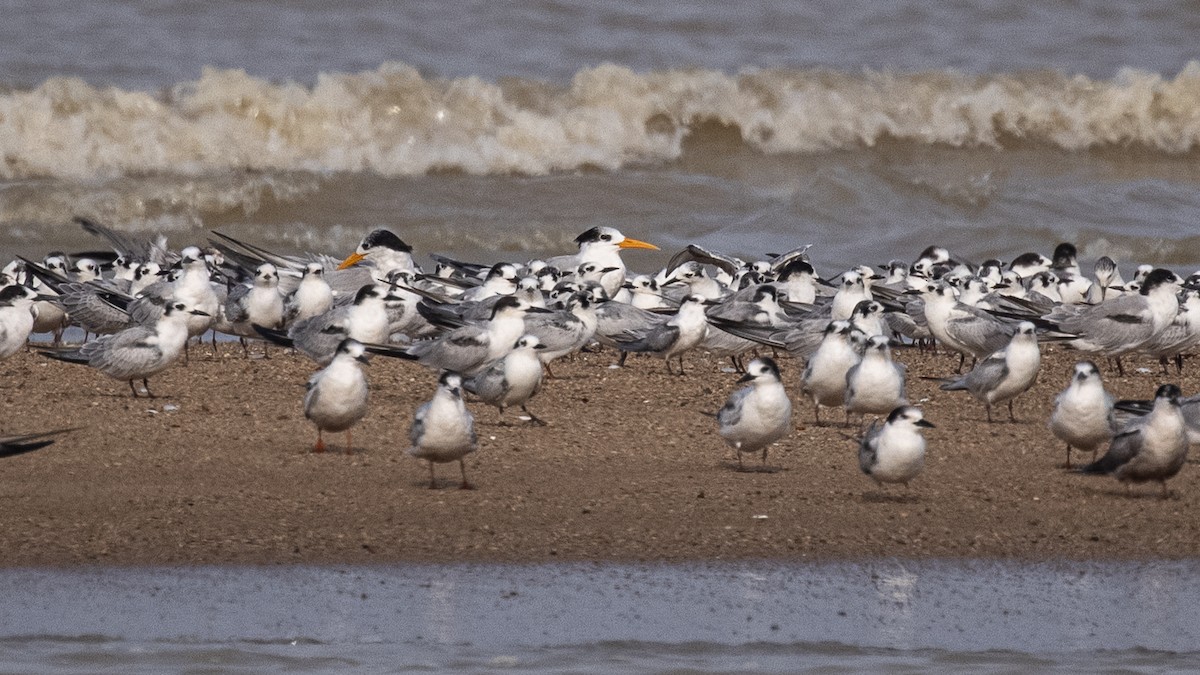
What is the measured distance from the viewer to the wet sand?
6910 millimetres

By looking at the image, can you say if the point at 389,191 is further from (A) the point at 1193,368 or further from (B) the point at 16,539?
(B) the point at 16,539

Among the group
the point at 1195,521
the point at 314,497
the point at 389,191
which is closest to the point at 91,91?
the point at 389,191

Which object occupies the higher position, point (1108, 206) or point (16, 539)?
point (1108, 206)

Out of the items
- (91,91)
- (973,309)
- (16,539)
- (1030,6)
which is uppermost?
(1030,6)

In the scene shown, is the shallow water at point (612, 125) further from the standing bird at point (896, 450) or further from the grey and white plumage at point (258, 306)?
the standing bird at point (896, 450)

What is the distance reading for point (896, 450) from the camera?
7.65 metres

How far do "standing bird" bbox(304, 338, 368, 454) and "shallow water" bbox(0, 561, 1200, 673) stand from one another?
6.38 feet

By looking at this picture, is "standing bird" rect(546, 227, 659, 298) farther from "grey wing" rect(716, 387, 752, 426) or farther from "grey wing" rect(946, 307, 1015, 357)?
"grey wing" rect(716, 387, 752, 426)

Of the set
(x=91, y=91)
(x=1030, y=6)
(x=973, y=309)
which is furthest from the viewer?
(x=1030, y=6)

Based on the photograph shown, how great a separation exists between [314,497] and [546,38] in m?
18.3

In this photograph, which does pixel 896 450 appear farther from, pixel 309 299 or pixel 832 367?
pixel 309 299

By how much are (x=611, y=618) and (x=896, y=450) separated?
2.04 meters

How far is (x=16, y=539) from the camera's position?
677 cm

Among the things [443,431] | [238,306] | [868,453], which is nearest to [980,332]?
[868,453]
